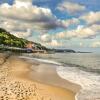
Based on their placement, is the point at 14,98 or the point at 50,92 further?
the point at 50,92

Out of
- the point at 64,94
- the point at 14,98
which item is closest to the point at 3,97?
the point at 14,98

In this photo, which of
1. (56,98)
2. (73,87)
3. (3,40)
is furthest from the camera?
(3,40)

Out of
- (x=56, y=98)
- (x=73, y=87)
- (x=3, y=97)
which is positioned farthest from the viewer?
(x=73, y=87)

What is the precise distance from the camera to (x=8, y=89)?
57.0ft

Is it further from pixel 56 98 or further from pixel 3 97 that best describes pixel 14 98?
pixel 56 98

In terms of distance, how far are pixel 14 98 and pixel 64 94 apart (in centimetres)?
436

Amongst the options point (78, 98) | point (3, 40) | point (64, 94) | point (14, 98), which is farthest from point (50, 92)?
point (3, 40)

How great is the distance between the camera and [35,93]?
17016 millimetres

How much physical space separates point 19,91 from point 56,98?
8.41 ft

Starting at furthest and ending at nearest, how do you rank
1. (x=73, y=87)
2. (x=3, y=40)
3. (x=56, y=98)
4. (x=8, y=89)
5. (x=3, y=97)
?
(x=3, y=40)
(x=73, y=87)
(x=8, y=89)
(x=56, y=98)
(x=3, y=97)

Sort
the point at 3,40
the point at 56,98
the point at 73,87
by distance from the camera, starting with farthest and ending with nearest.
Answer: the point at 3,40 → the point at 73,87 → the point at 56,98

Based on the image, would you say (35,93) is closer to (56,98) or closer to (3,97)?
(56,98)

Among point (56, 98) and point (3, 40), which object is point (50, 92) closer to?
point (56, 98)

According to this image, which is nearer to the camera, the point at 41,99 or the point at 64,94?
the point at 41,99
